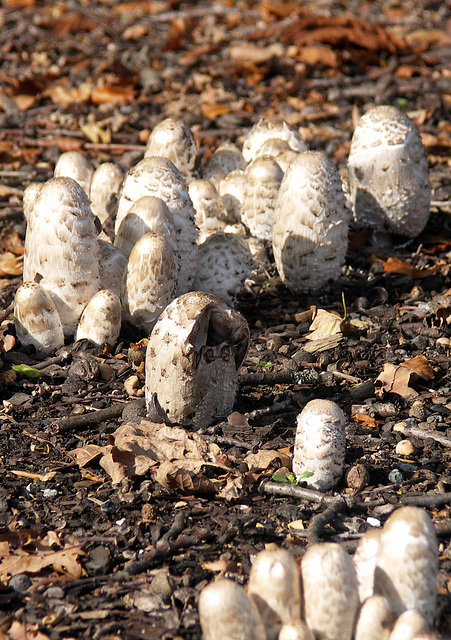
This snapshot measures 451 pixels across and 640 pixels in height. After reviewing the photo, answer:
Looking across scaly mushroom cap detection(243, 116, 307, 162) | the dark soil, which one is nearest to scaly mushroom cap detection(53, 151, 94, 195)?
the dark soil

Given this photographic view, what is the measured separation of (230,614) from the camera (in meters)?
2.15

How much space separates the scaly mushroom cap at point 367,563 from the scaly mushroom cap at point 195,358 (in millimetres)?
1518

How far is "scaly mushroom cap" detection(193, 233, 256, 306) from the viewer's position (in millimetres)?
5324

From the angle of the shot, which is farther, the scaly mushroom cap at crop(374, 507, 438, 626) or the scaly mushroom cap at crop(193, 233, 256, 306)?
the scaly mushroom cap at crop(193, 233, 256, 306)

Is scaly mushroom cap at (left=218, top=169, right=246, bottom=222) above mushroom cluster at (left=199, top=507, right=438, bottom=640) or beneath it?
beneath

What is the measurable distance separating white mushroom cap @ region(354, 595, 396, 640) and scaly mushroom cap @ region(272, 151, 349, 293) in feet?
12.1

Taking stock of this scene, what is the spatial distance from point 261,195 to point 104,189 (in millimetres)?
1376

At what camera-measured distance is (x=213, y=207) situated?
19.7ft

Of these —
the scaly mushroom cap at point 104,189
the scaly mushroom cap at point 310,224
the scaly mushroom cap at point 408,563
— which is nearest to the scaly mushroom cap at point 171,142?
the scaly mushroom cap at point 104,189

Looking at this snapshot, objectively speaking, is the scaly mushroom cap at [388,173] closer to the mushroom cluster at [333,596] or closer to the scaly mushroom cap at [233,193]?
the scaly mushroom cap at [233,193]

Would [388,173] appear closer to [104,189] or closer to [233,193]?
[233,193]

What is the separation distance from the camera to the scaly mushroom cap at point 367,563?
2412 millimetres

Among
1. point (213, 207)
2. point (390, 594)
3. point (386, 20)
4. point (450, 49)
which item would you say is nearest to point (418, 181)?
point (213, 207)

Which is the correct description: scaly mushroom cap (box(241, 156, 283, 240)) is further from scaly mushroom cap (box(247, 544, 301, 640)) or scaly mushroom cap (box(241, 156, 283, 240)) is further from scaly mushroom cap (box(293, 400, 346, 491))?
scaly mushroom cap (box(247, 544, 301, 640))
